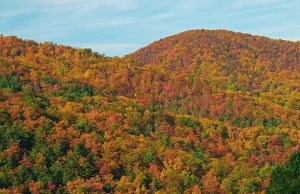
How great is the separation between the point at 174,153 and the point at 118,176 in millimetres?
15386

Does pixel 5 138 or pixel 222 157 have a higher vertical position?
pixel 5 138

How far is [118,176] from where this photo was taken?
100 metres

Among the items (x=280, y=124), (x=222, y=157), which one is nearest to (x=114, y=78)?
(x=280, y=124)

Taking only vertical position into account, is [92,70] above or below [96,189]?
above

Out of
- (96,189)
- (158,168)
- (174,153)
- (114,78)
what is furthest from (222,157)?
(114,78)

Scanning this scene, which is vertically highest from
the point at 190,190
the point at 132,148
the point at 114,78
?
the point at 114,78

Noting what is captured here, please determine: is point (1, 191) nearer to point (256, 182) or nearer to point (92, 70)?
point (256, 182)

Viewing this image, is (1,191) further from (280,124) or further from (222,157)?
(280,124)

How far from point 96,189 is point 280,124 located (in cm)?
10123

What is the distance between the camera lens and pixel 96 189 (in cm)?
8988

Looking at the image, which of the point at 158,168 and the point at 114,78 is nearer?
the point at 158,168

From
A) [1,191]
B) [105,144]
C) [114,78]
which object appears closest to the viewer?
[1,191]

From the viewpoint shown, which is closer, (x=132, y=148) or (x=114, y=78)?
(x=132, y=148)

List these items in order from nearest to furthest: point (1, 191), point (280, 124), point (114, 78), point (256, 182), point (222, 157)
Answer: point (1, 191)
point (256, 182)
point (222, 157)
point (280, 124)
point (114, 78)
